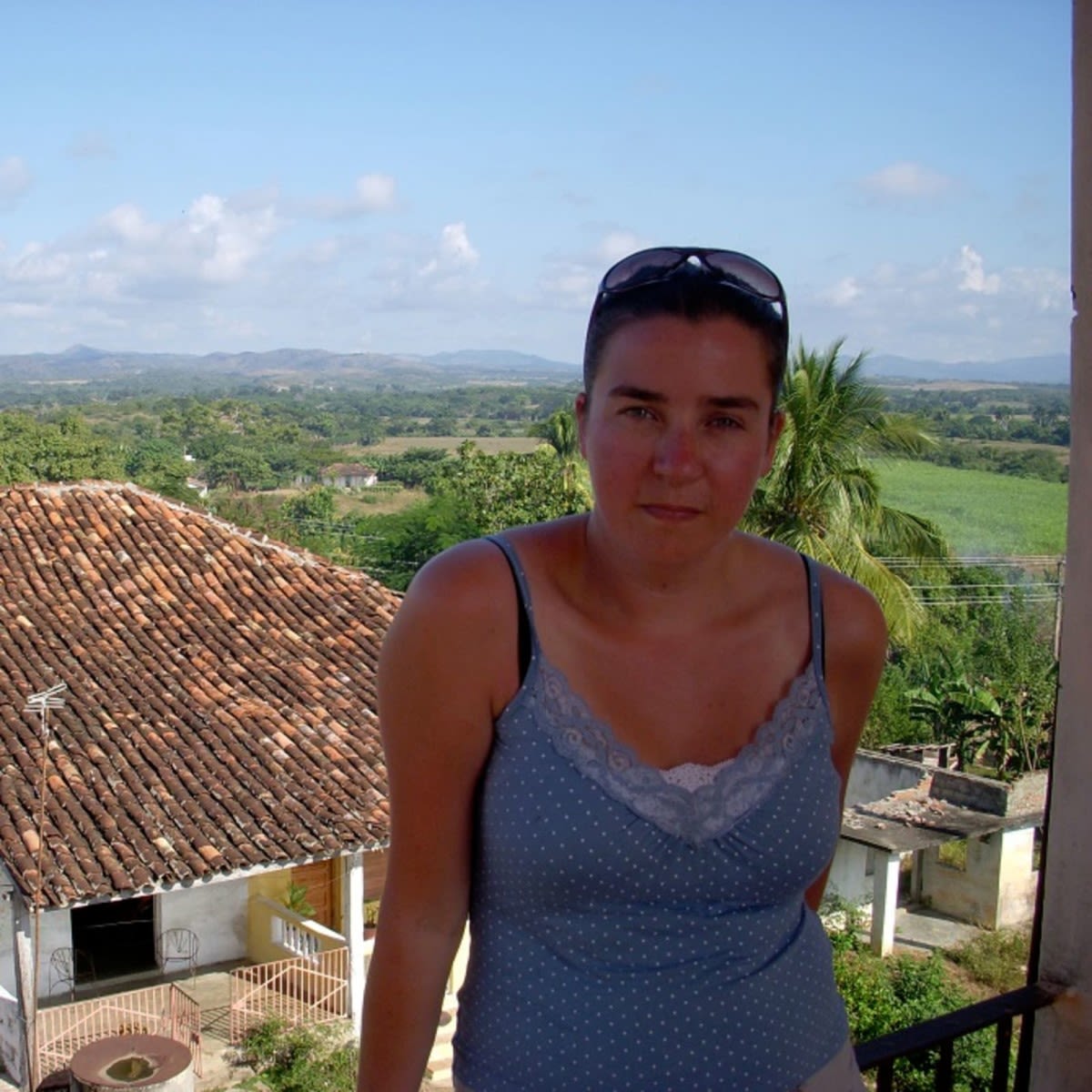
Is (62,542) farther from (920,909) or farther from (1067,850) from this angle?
(1067,850)

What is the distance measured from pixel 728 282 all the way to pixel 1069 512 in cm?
106

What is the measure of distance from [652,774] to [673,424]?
1.03 ft

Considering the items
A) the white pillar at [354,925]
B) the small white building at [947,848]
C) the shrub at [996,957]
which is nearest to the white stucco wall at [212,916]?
the white pillar at [354,925]

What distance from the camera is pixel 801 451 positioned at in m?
13.8

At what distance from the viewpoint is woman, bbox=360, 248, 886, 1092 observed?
1.13m

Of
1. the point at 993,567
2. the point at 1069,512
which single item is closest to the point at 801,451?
the point at 1069,512

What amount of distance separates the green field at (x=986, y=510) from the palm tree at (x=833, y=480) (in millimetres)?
12382

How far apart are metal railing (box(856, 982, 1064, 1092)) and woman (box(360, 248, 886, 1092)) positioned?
58 cm

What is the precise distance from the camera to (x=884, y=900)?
13.1 metres

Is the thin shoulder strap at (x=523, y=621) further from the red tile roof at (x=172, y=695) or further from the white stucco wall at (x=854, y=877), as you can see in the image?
the white stucco wall at (x=854, y=877)

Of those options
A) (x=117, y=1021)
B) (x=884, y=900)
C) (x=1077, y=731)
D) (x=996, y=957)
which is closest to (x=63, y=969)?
(x=117, y=1021)

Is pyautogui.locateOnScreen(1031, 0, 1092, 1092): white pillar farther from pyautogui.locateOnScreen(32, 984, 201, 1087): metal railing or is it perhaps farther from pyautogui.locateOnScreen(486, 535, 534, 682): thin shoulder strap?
pyautogui.locateOnScreen(32, 984, 201, 1087): metal railing

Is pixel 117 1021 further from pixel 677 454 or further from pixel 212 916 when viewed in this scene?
pixel 677 454

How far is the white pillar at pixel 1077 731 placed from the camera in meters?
1.95
